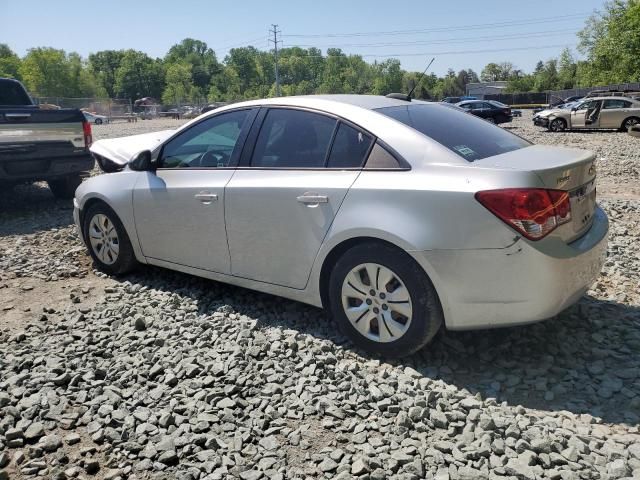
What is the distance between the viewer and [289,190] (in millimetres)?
3729

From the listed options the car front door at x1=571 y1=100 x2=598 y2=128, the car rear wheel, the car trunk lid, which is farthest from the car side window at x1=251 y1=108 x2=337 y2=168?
the car rear wheel

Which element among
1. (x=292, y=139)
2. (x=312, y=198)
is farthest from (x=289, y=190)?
(x=292, y=139)

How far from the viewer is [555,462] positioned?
251cm

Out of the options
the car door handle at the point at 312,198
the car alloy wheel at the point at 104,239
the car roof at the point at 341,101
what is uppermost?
the car roof at the point at 341,101

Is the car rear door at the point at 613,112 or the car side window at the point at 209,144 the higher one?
the car side window at the point at 209,144

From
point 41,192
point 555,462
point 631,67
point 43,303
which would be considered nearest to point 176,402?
point 555,462

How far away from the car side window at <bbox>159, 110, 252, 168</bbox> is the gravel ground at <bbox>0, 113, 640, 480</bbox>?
1.12 meters

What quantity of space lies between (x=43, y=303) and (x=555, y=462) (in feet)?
13.7

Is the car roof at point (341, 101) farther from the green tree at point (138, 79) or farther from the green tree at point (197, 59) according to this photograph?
the green tree at point (197, 59)

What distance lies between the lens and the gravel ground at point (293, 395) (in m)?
2.60

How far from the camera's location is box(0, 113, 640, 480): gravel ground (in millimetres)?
2598

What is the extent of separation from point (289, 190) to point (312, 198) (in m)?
0.21

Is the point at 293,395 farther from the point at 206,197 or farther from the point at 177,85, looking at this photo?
the point at 177,85

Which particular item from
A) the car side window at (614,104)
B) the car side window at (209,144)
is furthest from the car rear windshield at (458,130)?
the car side window at (614,104)
